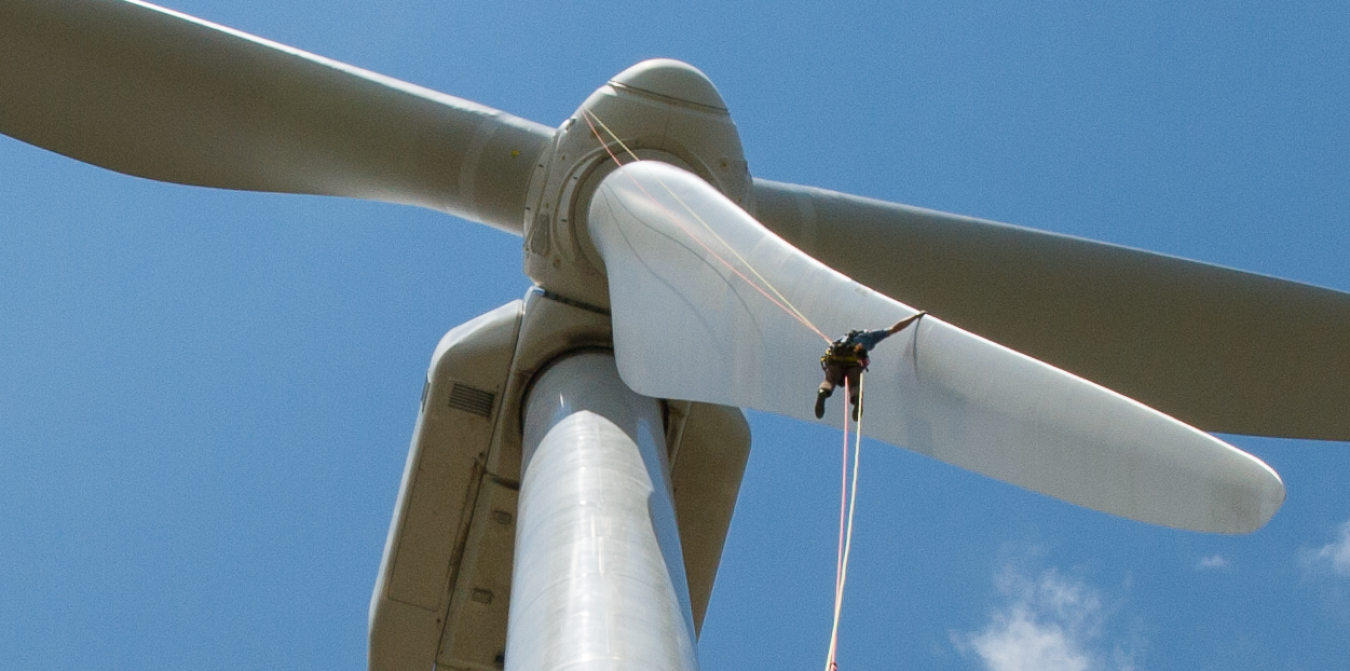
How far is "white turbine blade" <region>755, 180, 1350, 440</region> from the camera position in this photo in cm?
970

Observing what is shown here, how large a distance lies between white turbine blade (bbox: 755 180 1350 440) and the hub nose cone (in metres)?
1.11

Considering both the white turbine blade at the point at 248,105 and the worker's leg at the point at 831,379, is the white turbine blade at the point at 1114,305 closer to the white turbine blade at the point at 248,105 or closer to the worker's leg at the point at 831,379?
the white turbine blade at the point at 248,105

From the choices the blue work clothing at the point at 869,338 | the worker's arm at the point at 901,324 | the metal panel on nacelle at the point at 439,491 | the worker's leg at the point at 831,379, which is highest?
the metal panel on nacelle at the point at 439,491

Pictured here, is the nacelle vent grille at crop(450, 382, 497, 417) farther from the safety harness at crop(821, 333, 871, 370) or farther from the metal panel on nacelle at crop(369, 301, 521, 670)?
the safety harness at crop(821, 333, 871, 370)

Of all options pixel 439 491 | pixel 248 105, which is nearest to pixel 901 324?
pixel 439 491

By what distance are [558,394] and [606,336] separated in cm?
91

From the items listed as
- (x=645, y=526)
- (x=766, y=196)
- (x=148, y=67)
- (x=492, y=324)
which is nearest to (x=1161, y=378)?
(x=766, y=196)

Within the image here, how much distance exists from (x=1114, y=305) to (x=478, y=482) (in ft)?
14.6

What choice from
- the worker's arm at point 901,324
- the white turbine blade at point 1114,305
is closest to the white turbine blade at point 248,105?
the white turbine blade at point 1114,305

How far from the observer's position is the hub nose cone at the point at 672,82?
8719 millimetres

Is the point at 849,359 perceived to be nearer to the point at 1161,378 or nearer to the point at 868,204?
the point at 868,204

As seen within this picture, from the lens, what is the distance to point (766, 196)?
9797 millimetres

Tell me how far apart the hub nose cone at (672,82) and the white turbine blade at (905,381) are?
198cm

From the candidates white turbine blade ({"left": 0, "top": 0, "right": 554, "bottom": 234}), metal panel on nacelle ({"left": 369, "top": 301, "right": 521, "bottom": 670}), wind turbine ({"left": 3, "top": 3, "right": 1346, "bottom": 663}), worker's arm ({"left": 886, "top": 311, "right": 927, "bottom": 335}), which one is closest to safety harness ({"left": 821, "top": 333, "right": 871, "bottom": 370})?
worker's arm ({"left": 886, "top": 311, "right": 927, "bottom": 335})
